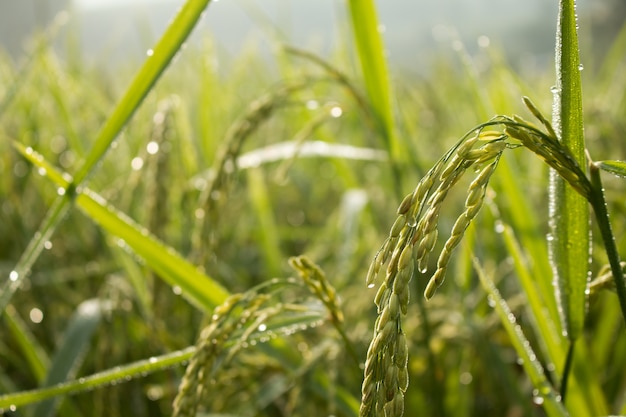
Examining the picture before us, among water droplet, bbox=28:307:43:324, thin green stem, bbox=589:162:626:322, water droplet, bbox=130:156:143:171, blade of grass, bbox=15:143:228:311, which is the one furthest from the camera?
water droplet, bbox=28:307:43:324

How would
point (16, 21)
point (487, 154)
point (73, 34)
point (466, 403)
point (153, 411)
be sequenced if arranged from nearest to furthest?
point (487, 154), point (466, 403), point (153, 411), point (73, 34), point (16, 21)

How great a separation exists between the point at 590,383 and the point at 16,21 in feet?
69.0

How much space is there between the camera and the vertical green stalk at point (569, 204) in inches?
22.4

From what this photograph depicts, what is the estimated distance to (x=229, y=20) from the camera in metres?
4.91

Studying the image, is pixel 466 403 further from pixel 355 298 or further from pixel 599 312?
pixel 599 312

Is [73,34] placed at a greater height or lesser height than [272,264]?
greater

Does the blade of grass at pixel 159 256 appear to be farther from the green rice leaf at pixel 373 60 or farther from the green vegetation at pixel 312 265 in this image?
the green rice leaf at pixel 373 60

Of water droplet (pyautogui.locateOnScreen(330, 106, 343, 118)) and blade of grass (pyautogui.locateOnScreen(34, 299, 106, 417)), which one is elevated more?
water droplet (pyautogui.locateOnScreen(330, 106, 343, 118))

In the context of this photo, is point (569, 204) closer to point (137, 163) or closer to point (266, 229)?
point (137, 163)

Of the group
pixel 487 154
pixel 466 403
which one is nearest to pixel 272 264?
pixel 466 403

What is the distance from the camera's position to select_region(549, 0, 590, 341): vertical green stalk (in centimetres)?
57

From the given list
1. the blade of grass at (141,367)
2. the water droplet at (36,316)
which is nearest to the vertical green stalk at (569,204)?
the blade of grass at (141,367)

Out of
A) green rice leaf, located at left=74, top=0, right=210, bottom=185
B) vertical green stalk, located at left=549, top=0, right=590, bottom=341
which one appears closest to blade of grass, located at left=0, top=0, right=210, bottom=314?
green rice leaf, located at left=74, top=0, right=210, bottom=185

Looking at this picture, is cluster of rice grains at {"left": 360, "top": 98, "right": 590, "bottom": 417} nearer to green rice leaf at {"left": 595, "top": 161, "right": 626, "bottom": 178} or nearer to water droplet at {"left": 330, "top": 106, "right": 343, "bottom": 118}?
green rice leaf at {"left": 595, "top": 161, "right": 626, "bottom": 178}
